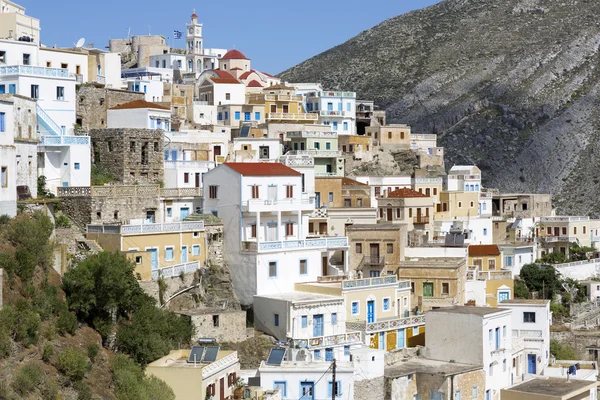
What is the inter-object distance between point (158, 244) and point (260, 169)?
25.3 feet

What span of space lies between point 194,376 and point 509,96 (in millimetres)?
116454

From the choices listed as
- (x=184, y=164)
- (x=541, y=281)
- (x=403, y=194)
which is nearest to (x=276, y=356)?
(x=184, y=164)

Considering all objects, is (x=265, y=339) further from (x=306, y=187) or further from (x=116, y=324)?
(x=306, y=187)

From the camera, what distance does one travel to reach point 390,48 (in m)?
189

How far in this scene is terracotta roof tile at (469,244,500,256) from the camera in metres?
73.8

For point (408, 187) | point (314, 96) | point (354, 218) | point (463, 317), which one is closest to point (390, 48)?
point (314, 96)

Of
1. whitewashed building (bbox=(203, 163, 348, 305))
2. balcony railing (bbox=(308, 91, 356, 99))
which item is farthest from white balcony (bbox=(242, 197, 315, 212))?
balcony railing (bbox=(308, 91, 356, 99))

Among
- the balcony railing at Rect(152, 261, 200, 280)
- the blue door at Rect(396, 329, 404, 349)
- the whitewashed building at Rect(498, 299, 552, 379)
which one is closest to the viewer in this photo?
the balcony railing at Rect(152, 261, 200, 280)

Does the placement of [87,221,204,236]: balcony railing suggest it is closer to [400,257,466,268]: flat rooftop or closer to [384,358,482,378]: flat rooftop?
[384,358,482,378]: flat rooftop

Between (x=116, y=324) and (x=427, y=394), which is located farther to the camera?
(x=427, y=394)

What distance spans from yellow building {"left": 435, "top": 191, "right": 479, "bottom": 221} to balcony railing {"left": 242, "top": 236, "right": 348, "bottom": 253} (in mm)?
20670

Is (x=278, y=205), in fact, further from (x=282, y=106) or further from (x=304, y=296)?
(x=282, y=106)

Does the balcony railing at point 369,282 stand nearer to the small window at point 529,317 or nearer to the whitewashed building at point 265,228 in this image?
the whitewashed building at point 265,228

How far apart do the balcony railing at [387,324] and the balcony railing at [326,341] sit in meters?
1.10
